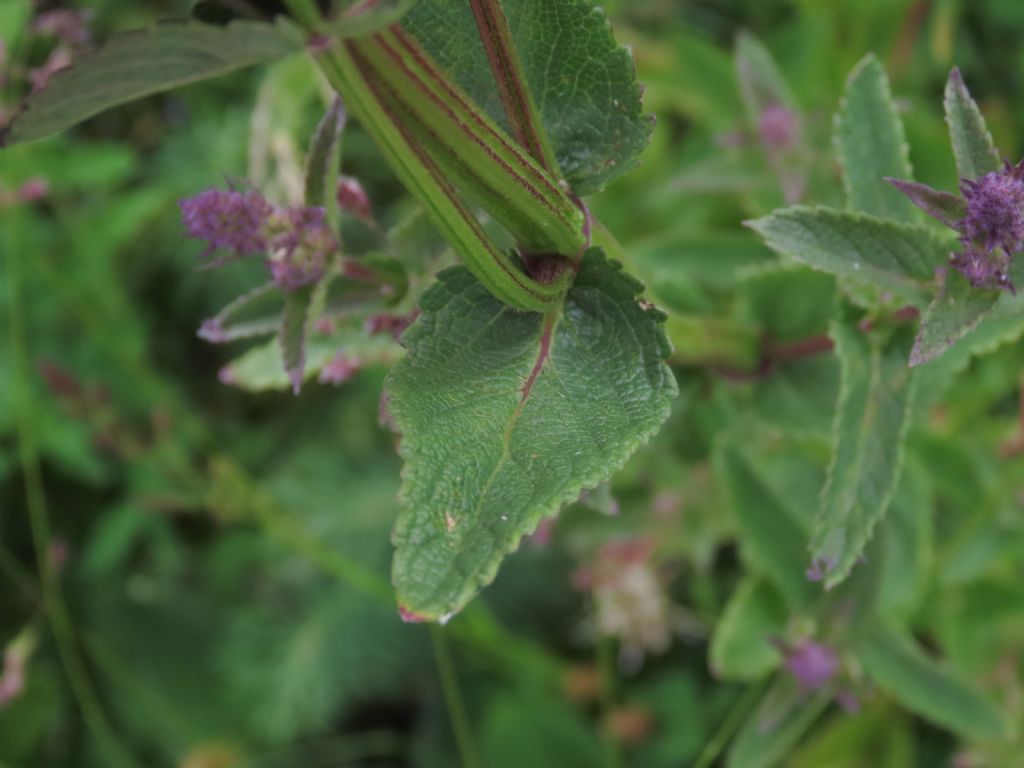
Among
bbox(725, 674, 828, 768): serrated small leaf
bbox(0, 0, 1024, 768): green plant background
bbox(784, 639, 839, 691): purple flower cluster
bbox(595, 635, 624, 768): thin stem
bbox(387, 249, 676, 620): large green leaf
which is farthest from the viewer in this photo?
bbox(595, 635, 624, 768): thin stem

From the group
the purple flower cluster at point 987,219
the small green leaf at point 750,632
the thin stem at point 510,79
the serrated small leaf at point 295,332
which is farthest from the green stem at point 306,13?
the small green leaf at point 750,632

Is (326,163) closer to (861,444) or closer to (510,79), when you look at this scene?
(510,79)

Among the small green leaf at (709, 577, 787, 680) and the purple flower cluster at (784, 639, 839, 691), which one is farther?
the small green leaf at (709, 577, 787, 680)

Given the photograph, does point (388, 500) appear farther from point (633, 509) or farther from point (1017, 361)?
point (1017, 361)

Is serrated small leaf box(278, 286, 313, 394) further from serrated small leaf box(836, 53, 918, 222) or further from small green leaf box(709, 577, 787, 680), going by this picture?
small green leaf box(709, 577, 787, 680)

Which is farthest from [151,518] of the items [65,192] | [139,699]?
[65,192]

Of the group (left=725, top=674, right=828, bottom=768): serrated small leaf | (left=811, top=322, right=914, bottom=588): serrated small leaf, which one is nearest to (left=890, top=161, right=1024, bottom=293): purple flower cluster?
(left=811, top=322, right=914, bottom=588): serrated small leaf
